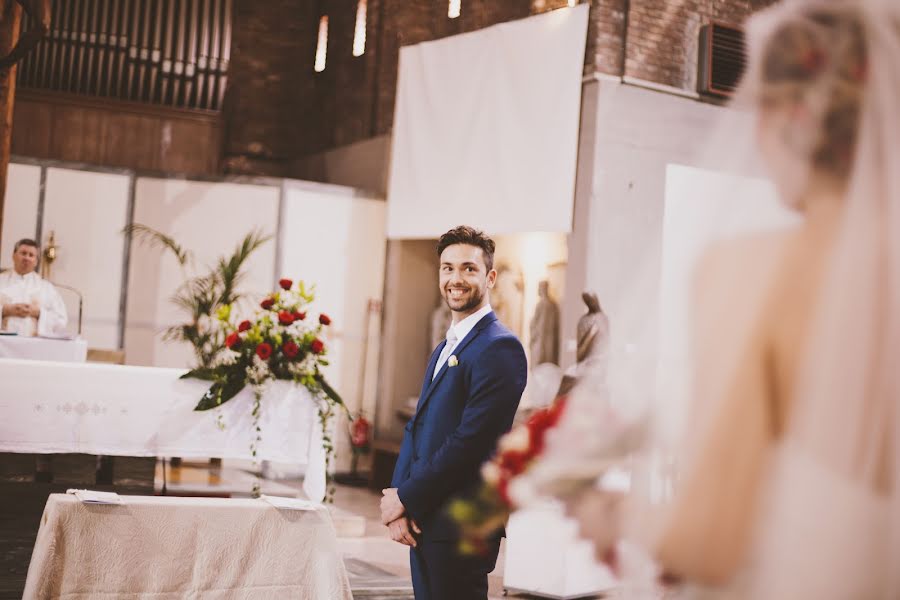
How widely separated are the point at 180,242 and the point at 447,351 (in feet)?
23.0

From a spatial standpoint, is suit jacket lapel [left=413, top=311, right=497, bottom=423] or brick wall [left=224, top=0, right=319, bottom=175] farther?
A: brick wall [left=224, top=0, right=319, bottom=175]

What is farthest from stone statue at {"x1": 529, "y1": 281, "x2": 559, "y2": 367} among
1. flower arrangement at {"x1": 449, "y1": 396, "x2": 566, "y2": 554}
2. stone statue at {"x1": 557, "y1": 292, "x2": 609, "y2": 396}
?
flower arrangement at {"x1": 449, "y1": 396, "x2": 566, "y2": 554}

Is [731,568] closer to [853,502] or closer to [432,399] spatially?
[853,502]

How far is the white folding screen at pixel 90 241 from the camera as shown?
9.18m

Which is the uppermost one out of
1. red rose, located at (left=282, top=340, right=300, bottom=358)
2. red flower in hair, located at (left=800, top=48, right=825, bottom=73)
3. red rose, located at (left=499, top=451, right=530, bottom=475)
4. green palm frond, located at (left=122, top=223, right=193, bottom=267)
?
green palm frond, located at (left=122, top=223, right=193, bottom=267)

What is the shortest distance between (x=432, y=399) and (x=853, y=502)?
1884 mm

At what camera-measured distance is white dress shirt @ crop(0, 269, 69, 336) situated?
641 centimetres

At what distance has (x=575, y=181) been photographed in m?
7.82

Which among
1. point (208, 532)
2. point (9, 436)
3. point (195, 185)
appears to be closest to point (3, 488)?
point (9, 436)

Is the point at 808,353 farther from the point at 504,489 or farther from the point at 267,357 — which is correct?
the point at 267,357

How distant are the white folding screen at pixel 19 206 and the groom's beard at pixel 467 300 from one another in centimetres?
707

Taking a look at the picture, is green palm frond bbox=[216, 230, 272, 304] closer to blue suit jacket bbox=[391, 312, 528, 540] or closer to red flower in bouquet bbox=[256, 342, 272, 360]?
red flower in bouquet bbox=[256, 342, 272, 360]

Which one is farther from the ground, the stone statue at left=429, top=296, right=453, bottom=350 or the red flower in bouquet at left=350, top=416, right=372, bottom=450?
the stone statue at left=429, top=296, right=453, bottom=350

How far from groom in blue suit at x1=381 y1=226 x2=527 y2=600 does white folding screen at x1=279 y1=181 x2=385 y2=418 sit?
22.2ft
